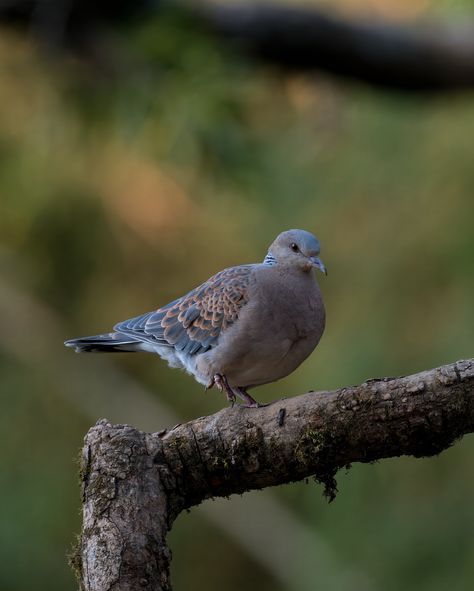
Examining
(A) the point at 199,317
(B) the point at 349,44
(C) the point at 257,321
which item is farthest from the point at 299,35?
(C) the point at 257,321

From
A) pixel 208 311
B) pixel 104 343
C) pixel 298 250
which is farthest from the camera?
pixel 104 343

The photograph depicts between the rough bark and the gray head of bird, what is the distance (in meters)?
0.92

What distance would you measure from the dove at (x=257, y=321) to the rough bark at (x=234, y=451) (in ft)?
1.74

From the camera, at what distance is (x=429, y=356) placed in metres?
7.24

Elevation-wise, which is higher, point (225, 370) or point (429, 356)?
point (429, 356)

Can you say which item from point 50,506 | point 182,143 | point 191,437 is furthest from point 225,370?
point 50,506

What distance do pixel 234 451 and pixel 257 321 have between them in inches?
33.7

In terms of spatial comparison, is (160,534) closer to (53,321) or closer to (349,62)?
(349,62)

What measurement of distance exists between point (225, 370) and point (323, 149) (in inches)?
220

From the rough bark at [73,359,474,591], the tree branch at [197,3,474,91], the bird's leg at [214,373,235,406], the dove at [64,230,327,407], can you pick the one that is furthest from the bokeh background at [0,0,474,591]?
the rough bark at [73,359,474,591]

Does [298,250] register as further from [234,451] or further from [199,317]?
[234,451]

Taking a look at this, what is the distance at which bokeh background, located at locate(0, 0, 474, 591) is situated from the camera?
6301 millimetres

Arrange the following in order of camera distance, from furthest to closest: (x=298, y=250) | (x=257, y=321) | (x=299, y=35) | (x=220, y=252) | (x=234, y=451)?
→ 1. (x=220, y=252)
2. (x=299, y=35)
3. (x=298, y=250)
4. (x=257, y=321)
5. (x=234, y=451)

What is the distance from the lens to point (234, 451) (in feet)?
9.71
